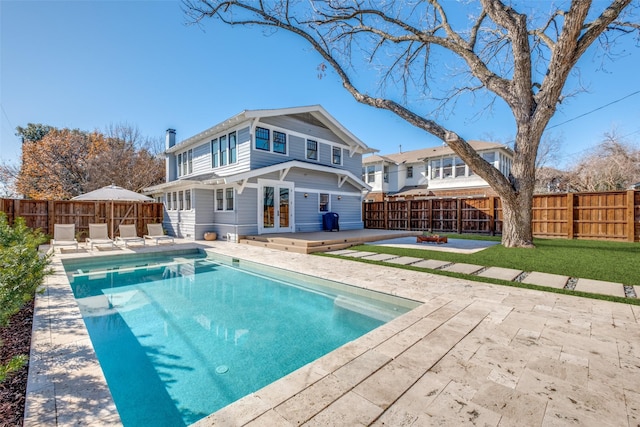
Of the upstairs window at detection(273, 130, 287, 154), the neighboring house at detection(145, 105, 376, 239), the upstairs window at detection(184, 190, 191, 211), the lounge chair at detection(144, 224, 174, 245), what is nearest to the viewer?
the lounge chair at detection(144, 224, 174, 245)

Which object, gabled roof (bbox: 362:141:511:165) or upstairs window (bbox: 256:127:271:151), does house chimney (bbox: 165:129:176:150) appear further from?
gabled roof (bbox: 362:141:511:165)

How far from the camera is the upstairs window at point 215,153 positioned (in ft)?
47.5

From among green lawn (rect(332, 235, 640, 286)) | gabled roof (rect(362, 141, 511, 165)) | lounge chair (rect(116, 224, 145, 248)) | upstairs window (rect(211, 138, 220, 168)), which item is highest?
gabled roof (rect(362, 141, 511, 165))

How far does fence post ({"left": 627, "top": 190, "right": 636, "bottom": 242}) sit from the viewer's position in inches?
423

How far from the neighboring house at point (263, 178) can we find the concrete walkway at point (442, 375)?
28.6 feet

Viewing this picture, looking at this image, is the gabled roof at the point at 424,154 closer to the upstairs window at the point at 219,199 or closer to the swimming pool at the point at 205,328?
the upstairs window at the point at 219,199

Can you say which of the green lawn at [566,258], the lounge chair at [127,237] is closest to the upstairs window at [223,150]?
the lounge chair at [127,237]

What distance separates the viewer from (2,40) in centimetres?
942

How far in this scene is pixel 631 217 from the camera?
1088 centimetres

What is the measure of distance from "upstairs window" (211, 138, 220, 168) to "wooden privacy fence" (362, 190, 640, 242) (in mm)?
10761

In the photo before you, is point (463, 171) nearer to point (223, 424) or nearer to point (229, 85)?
point (229, 85)

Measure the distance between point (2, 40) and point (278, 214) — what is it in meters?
11.1

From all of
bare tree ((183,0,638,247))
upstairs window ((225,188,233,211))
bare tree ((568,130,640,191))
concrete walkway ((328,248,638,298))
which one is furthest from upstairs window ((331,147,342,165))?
bare tree ((568,130,640,191))

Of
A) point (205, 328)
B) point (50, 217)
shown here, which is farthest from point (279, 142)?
point (50, 217)
